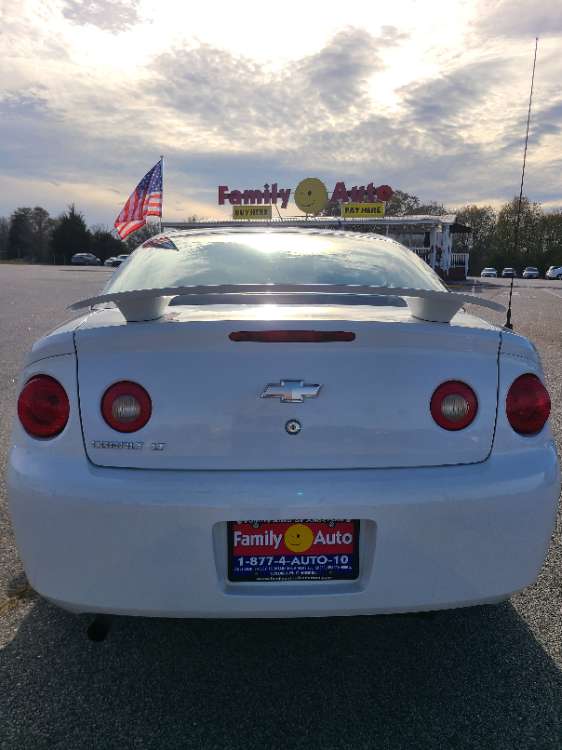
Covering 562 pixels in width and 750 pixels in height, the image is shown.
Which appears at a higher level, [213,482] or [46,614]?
[213,482]

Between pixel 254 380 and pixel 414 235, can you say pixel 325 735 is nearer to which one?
pixel 254 380

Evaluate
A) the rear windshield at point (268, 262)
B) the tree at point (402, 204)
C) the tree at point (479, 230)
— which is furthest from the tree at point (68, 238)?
the rear windshield at point (268, 262)

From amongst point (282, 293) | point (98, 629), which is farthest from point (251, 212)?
point (98, 629)

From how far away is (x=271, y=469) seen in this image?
6.28ft

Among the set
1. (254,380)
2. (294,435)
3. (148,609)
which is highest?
(254,380)

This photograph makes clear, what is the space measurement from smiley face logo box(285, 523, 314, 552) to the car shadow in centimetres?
55

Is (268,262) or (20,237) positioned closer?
(268,262)

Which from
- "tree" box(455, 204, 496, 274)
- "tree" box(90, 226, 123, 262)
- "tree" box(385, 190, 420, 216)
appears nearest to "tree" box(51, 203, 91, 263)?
"tree" box(90, 226, 123, 262)

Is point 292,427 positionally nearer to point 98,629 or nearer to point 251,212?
point 98,629

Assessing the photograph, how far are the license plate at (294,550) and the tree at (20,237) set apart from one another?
93.4m

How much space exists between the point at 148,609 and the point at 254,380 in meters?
0.77

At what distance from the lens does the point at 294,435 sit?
1.91 m

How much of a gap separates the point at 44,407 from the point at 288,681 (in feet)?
4.04

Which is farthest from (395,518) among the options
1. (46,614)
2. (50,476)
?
(46,614)
